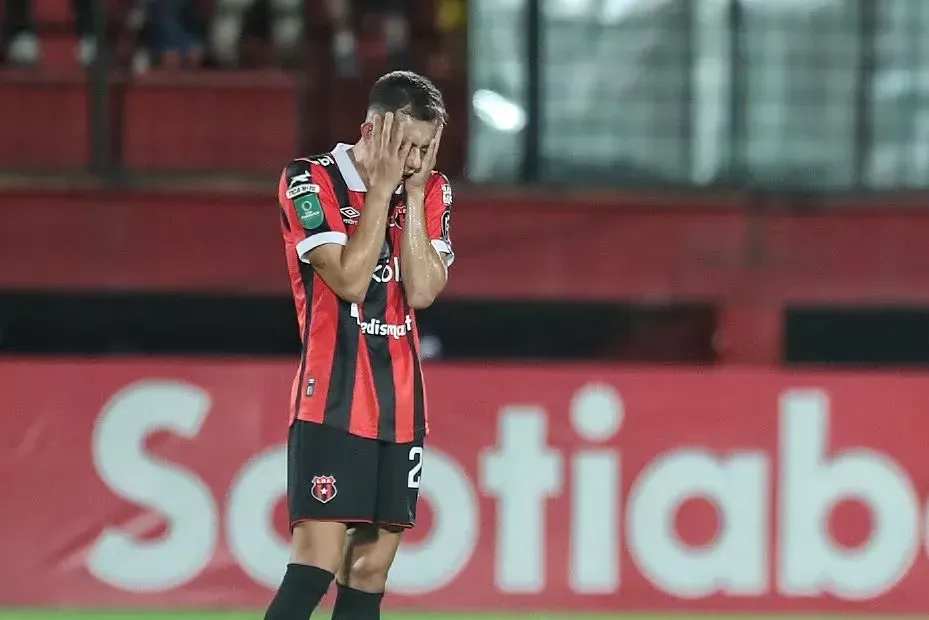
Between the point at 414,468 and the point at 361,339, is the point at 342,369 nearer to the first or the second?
the point at 361,339

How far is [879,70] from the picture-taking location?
34.4ft

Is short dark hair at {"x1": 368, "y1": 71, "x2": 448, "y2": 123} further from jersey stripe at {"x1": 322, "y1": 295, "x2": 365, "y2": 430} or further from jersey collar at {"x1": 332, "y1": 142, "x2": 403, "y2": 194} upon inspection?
jersey stripe at {"x1": 322, "y1": 295, "x2": 365, "y2": 430}

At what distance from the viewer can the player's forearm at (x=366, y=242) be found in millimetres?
4477

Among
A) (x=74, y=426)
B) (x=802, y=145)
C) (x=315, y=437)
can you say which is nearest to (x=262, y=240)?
(x=74, y=426)

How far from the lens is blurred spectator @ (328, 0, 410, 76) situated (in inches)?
433

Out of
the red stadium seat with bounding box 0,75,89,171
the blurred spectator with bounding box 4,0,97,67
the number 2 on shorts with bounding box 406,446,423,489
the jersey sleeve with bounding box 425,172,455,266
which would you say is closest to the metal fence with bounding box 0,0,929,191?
the red stadium seat with bounding box 0,75,89,171

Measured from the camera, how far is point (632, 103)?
1041cm

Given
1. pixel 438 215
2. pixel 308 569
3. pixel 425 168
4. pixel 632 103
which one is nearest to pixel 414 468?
pixel 308 569

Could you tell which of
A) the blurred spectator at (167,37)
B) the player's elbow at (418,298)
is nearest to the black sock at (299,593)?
the player's elbow at (418,298)

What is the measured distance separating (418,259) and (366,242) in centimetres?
18

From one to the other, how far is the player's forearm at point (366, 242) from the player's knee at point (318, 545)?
65 centimetres

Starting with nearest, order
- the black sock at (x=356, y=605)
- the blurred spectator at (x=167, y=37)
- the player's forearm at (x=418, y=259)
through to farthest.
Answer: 1. the player's forearm at (x=418, y=259)
2. the black sock at (x=356, y=605)
3. the blurred spectator at (x=167, y=37)

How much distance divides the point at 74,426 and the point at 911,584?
369cm

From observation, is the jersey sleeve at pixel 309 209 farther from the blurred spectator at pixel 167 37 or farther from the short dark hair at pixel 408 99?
the blurred spectator at pixel 167 37
